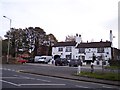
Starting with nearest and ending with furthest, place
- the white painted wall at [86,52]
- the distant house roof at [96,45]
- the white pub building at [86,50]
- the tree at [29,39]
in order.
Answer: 1. the white painted wall at [86,52]
2. the white pub building at [86,50]
3. the distant house roof at [96,45]
4. the tree at [29,39]

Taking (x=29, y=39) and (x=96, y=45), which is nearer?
(x=96, y=45)

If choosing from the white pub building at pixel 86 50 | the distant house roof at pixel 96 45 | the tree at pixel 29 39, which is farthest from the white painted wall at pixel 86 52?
the tree at pixel 29 39

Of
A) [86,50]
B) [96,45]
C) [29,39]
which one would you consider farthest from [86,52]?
[29,39]

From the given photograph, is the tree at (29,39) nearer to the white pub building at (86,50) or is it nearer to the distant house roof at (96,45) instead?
the white pub building at (86,50)

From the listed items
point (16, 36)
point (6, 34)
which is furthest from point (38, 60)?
point (6, 34)

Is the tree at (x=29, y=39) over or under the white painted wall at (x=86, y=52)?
over

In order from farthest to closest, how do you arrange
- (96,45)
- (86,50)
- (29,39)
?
1. (29,39)
2. (86,50)
3. (96,45)

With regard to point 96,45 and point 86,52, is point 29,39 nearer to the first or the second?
point 86,52

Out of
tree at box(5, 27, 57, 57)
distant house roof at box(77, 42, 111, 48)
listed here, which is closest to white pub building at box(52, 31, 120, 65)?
distant house roof at box(77, 42, 111, 48)

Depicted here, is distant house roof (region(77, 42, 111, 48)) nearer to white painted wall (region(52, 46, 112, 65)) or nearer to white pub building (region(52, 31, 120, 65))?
white pub building (region(52, 31, 120, 65))

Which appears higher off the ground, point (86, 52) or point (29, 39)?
point (29, 39)

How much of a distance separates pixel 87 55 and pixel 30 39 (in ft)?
90.1

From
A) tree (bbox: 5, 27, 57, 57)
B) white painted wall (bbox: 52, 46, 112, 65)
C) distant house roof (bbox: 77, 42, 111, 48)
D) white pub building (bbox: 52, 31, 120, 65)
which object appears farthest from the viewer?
tree (bbox: 5, 27, 57, 57)

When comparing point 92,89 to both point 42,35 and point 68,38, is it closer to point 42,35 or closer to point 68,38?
point 42,35
